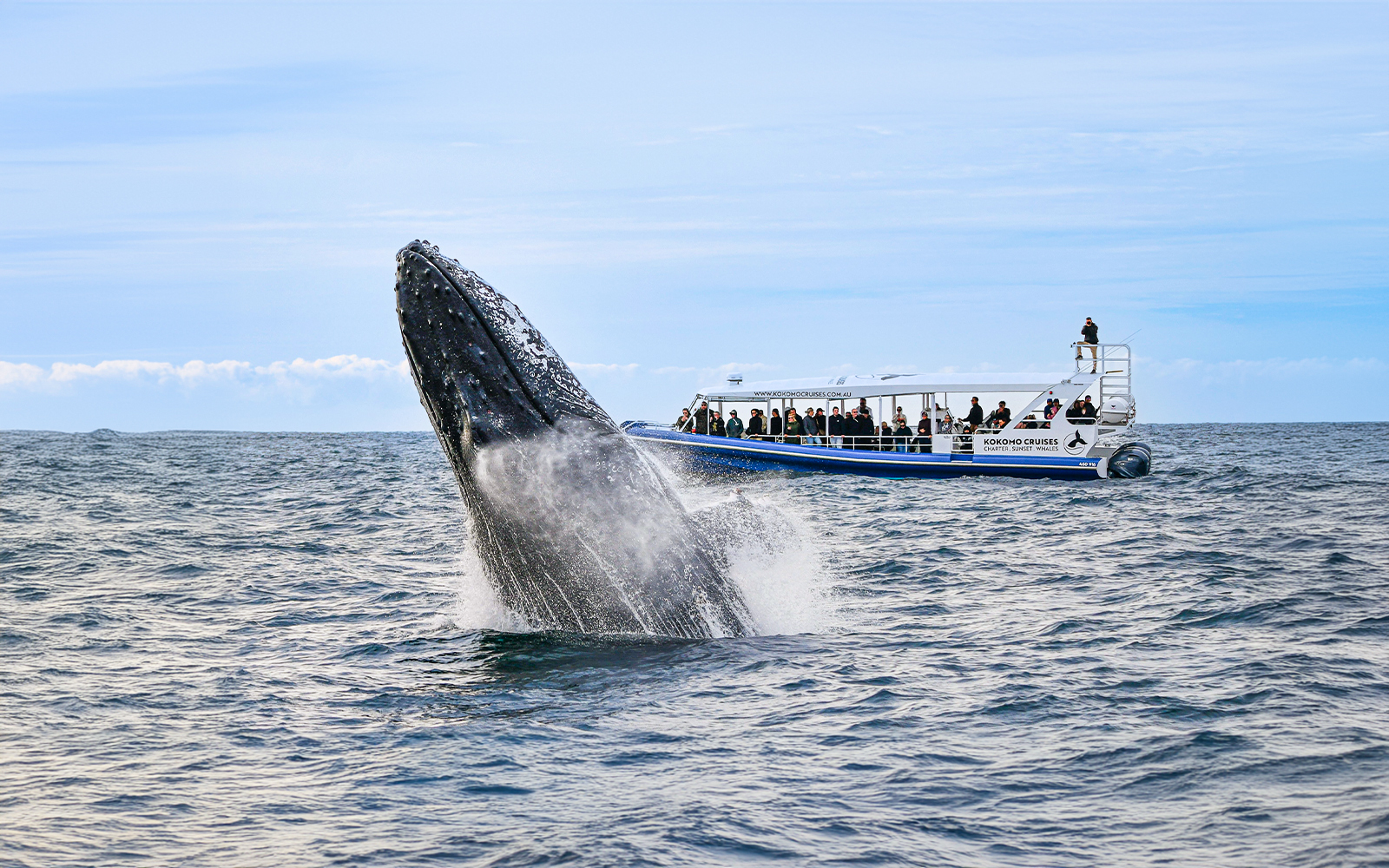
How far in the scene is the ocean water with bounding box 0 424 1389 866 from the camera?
525 centimetres

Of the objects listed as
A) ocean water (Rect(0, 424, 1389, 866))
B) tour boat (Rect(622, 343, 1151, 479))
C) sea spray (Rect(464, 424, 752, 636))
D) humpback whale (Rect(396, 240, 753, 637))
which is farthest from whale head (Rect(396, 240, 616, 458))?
tour boat (Rect(622, 343, 1151, 479))

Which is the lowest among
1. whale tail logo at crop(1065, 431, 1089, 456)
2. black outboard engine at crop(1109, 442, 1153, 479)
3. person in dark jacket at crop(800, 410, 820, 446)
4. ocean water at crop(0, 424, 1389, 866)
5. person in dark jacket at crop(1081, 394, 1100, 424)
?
ocean water at crop(0, 424, 1389, 866)

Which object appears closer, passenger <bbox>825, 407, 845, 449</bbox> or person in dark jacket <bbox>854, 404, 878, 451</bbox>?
person in dark jacket <bbox>854, 404, 878, 451</bbox>

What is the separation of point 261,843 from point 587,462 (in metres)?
3.32

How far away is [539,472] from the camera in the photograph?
7.68 m

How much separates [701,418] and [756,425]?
6.33 ft

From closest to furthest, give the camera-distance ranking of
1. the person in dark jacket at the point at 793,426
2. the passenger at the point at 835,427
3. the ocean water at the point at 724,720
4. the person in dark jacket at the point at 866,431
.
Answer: the ocean water at the point at 724,720
the person in dark jacket at the point at 866,431
the person in dark jacket at the point at 793,426
the passenger at the point at 835,427

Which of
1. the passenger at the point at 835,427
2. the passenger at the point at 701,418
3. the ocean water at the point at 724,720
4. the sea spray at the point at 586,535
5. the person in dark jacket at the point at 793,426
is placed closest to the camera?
the ocean water at the point at 724,720

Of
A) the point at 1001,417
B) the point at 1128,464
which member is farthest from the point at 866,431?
the point at 1128,464

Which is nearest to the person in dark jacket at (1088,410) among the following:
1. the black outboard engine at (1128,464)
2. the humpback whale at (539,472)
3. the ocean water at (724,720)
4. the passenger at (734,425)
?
the black outboard engine at (1128,464)

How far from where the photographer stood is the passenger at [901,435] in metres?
34.5

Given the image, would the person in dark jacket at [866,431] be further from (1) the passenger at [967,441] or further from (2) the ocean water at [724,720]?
(2) the ocean water at [724,720]

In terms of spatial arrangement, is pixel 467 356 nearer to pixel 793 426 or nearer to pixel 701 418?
pixel 793 426

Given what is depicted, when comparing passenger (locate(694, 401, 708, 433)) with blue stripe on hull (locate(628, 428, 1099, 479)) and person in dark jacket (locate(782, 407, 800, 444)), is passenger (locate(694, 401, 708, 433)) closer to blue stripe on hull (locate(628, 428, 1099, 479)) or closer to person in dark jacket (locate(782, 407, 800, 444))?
blue stripe on hull (locate(628, 428, 1099, 479))
